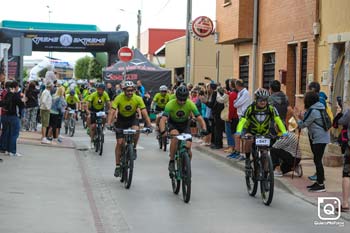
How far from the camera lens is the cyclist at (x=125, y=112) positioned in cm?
1265

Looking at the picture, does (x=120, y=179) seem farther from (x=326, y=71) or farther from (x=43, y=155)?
(x=326, y=71)

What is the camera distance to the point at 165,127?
37.6ft

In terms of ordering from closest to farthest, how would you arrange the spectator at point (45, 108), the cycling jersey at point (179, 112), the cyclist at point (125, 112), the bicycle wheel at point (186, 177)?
the bicycle wheel at point (186, 177), the cycling jersey at point (179, 112), the cyclist at point (125, 112), the spectator at point (45, 108)

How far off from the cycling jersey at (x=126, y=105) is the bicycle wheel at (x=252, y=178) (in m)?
2.52

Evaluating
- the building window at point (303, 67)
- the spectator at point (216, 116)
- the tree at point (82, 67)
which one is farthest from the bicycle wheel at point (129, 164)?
the tree at point (82, 67)

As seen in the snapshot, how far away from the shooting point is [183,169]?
10883 millimetres

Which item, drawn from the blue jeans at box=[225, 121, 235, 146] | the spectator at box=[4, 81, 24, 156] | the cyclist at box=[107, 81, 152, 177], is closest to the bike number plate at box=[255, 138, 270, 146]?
the cyclist at box=[107, 81, 152, 177]

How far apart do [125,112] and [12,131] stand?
13.3 ft

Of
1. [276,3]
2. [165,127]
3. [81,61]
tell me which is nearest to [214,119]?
[276,3]

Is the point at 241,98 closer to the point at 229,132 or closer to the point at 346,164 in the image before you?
the point at 229,132

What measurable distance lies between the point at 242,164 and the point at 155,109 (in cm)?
573

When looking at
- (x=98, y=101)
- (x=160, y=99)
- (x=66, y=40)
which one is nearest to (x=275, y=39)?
(x=160, y=99)

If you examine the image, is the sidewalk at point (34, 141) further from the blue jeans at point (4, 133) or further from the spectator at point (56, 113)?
the blue jeans at point (4, 133)

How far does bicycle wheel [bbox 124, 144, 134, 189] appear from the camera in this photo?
11789mm
